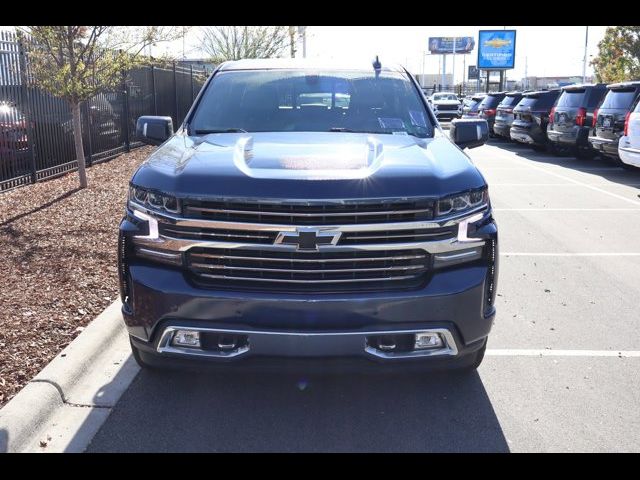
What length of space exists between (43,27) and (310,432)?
7.88 meters

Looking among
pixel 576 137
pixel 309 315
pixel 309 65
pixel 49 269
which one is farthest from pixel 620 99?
pixel 309 315

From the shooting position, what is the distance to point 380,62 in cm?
558

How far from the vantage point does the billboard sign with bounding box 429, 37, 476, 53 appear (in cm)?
10288

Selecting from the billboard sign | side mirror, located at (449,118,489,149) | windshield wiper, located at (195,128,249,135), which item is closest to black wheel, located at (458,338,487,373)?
side mirror, located at (449,118,489,149)

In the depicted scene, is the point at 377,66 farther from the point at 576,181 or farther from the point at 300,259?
the point at 576,181

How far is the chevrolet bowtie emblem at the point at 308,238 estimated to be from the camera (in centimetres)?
340

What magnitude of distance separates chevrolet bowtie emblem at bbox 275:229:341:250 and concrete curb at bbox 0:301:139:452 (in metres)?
1.43

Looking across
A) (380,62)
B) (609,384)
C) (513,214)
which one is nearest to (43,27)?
(380,62)

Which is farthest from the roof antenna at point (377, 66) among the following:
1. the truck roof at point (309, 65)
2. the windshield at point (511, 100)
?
the windshield at point (511, 100)

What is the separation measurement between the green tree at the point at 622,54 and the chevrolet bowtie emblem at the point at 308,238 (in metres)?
32.3

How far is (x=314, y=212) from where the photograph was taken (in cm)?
339

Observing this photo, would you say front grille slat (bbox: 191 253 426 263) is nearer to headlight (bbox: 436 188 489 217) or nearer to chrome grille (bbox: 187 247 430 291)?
chrome grille (bbox: 187 247 430 291)

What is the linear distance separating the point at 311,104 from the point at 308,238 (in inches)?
74.6

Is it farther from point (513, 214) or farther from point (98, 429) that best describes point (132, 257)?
point (513, 214)
